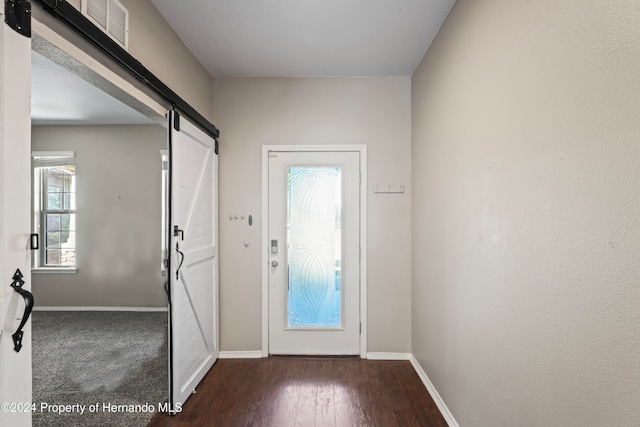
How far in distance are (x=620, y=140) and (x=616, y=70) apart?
204 mm

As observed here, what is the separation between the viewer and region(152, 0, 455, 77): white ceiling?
2.06 metres

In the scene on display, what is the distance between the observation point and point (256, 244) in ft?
10.3

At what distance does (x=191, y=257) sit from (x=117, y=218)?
9.07ft

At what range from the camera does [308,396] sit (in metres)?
2.43

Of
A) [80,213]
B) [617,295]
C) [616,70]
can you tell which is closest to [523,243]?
[617,295]

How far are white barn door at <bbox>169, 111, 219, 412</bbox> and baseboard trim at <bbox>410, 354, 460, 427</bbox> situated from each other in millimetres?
1908

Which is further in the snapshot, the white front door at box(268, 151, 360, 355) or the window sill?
the window sill

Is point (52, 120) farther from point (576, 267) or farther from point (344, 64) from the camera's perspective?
point (576, 267)

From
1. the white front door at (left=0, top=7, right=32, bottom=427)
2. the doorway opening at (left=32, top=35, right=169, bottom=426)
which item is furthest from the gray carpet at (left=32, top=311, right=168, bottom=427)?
the white front door at (left=0, top=7, right=32, bottom=427)

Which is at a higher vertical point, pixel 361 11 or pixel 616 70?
pixel 361 11

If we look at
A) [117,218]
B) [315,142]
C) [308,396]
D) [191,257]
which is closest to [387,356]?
[308,396]

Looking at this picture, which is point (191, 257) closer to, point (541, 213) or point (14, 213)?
point (14, 213)

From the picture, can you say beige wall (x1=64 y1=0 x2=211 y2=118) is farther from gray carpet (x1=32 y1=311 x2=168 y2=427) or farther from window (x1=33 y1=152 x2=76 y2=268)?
window (x1=33 y1=152 x2=76 y2=268)

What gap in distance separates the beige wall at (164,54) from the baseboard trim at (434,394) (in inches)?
120
